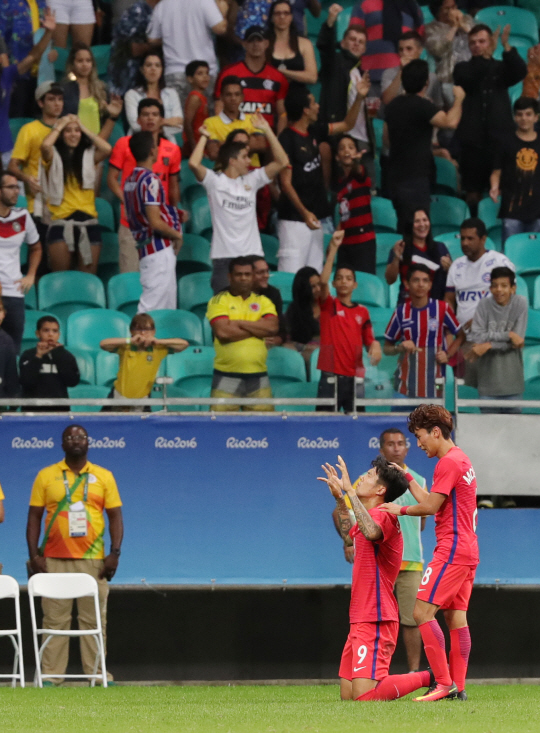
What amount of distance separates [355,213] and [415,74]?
5.39 ft

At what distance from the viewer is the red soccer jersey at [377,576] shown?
681 centimetres

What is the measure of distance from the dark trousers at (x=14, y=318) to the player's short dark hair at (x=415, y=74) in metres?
4.84

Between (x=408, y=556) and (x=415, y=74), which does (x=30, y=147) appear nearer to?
(x=415, y=74)

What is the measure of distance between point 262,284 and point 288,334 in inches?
33.6

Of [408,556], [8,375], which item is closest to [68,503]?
[8,375]

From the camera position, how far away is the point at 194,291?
42.5 feet

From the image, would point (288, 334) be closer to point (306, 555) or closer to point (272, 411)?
point (272, 411)

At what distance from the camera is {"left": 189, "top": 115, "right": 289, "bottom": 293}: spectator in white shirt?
12398 millimetres

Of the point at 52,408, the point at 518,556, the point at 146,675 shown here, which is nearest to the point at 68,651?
the point at 146,675

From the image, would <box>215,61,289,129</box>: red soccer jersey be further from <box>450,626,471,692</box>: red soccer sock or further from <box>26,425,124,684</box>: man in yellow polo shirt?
<box>450,626,471,692</box>: red soccer sock

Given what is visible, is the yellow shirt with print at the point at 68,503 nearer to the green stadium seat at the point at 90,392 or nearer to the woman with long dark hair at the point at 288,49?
the green stadium seat at the point at 90,392

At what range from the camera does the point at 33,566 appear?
9.72 meters

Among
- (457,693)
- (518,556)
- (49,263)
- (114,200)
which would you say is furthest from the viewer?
(114,200)

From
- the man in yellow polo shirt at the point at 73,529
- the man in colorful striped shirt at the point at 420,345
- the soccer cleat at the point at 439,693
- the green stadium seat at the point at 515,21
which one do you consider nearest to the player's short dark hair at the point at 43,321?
the man in yellow polo shirt at the point at 73,529
